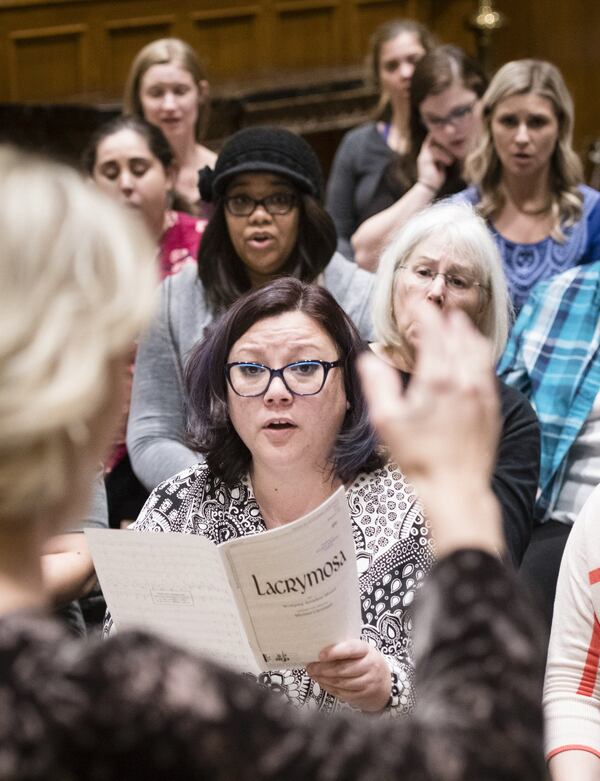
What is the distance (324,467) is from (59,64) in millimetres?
4524

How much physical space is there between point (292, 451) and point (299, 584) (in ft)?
1.44

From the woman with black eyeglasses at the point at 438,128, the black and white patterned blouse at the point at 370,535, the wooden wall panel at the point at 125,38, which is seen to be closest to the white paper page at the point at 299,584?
the black and white patterned blouse at the point at 370,535

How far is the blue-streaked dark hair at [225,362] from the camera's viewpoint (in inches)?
77.0

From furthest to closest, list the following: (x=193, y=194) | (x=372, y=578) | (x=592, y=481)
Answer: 1. (x=193, y=194)
2. (x=592, y=481)
3. (x=372, y=578)

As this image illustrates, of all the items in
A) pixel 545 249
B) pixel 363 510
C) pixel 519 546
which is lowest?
pixel 519 546

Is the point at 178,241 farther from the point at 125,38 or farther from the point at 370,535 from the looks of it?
the point at 125,38

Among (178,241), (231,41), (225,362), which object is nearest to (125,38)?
(231,41)

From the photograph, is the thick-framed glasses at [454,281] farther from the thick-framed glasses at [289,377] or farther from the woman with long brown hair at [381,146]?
the woman with long brown hair at [381,146]

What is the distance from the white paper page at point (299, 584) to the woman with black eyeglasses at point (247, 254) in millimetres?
1306

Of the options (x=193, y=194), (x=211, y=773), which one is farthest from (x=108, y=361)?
(x=193, y=194)

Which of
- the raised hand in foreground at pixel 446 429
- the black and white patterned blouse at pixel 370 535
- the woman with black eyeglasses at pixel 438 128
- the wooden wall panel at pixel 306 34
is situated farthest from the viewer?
the wooden wall panel at pixel 306 34

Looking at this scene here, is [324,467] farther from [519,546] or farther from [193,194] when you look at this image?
[193,194]

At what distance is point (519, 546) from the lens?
2.29 meters

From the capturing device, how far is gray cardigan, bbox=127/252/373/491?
268 centimetres
